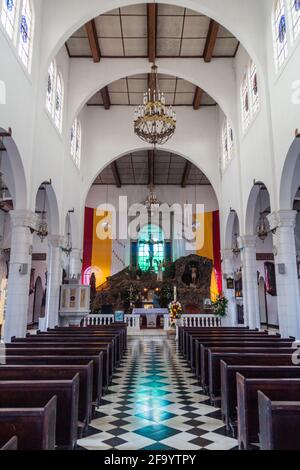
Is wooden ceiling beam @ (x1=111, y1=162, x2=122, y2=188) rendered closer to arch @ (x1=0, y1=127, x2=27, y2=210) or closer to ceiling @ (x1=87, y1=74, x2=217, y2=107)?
ceiling @ (x1=87, y1=74, x2=217, y2=107)

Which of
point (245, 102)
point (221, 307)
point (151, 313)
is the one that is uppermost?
point (245, 102)

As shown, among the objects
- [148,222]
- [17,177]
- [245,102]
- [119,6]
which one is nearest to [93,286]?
[148,222]

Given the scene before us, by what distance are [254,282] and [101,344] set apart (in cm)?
847

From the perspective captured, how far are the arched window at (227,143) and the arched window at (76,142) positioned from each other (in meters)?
6.94

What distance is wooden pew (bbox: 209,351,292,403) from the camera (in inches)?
212

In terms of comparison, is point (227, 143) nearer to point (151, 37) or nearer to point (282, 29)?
point (151, 37)

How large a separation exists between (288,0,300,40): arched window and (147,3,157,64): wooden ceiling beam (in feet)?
15.0

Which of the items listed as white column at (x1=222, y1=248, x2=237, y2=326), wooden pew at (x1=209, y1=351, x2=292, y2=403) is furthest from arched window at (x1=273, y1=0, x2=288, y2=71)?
white column at (x1=222, y1=248, x2=237, y2=326)

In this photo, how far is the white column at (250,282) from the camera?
13469 millimetres

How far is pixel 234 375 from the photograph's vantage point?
471 cm

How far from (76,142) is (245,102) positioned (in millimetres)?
7629

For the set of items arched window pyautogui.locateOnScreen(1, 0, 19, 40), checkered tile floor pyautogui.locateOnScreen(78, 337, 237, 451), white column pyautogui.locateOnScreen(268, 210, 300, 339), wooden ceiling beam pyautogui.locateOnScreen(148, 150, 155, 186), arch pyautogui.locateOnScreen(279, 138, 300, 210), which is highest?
wooden ceiling beam pyautogui.locateOnScreen(148, 150, 155, 186)

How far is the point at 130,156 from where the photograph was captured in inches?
867
